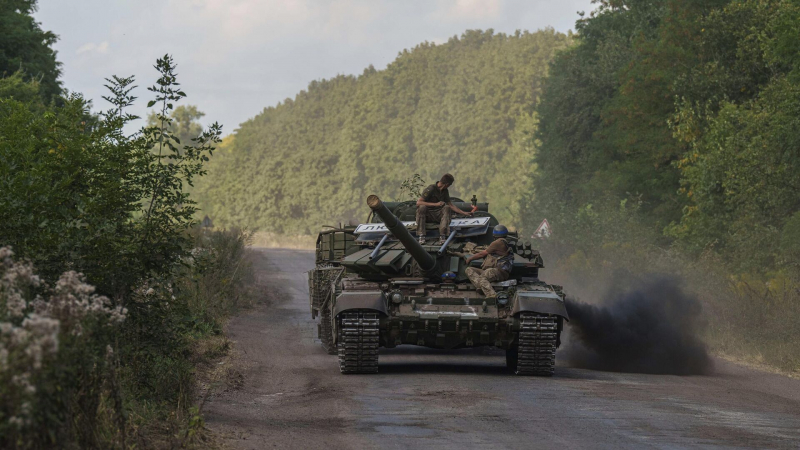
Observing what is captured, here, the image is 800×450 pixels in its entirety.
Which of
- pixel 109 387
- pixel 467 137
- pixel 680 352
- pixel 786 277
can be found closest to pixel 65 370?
pixel 109 387

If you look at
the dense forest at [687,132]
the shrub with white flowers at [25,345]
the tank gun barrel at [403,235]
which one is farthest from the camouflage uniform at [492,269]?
the dense forest at [687,132]

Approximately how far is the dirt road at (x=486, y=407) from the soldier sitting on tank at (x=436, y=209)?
203 centimetres

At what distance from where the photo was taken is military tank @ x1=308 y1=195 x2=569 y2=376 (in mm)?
14742

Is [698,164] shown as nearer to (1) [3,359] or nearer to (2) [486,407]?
(2) [486,407]

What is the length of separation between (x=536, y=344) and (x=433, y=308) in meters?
1.45

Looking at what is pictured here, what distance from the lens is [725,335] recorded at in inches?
810

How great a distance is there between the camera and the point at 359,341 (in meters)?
14.8

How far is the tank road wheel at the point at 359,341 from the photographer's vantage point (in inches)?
580

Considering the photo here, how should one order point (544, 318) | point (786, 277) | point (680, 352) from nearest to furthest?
1. point (544, 318)
2. point (680, 352)
3. point (786, 277)

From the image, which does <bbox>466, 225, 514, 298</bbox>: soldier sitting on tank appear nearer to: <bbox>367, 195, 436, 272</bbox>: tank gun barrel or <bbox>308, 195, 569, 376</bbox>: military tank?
<bbox>308, 195, 569, 376</bbox>: military tank

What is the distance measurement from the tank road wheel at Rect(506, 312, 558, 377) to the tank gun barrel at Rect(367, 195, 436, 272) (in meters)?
1.76

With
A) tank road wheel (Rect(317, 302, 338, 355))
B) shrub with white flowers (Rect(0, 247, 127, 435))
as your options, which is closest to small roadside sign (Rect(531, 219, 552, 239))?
tank road wheel (Rect(317, 302, 338, 355))

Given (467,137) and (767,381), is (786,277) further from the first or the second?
(467,137)

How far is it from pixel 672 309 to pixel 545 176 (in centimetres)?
3267
